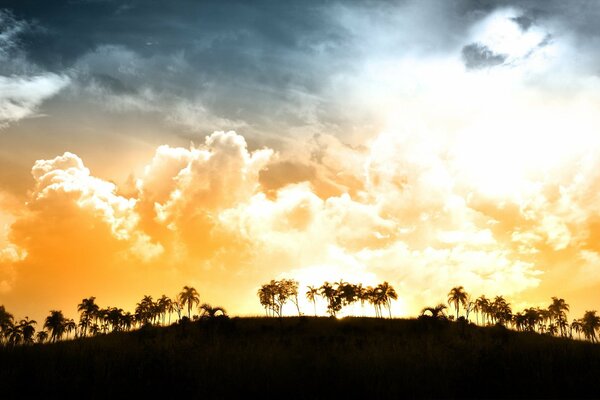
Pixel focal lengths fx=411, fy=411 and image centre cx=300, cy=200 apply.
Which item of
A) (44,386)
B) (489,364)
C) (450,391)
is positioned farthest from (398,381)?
(44,386)

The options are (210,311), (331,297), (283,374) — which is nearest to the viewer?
(283,374)

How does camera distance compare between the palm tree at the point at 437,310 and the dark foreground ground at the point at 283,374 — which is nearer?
the dark foreground ground at the point at 283,374

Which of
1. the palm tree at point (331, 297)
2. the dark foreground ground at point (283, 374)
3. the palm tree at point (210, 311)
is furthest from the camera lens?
the palm tree at point (331, 297)

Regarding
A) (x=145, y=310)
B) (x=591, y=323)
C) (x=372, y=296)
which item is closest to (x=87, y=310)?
(x=145, y=310)

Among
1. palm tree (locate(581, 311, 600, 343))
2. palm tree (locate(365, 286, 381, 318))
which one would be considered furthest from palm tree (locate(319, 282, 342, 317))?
palm tree (locate(581, 311, 600, 343))

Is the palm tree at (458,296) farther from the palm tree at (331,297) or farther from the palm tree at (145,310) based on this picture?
the palm tree at (145,310)

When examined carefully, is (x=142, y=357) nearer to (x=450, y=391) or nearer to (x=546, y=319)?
(x=450, y=391)

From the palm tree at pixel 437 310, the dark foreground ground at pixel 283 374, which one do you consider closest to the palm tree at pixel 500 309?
the palm tree at pixel 437 310

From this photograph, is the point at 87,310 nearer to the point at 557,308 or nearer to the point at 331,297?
the point at 331,297

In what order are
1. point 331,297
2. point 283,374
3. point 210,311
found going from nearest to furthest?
point 283,374 → point 210,311 → point 331,297

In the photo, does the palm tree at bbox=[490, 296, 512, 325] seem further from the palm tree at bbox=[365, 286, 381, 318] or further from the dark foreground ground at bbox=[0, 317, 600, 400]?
the dark foreground ground at bbox=[0, 317, 600, 400]

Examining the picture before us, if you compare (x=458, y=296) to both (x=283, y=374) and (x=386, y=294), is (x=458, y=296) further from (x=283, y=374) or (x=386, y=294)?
(x=283, y=374)

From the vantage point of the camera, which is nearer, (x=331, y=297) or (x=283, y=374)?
(x=283, y=374)

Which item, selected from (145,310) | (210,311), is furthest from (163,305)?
(210,311)
